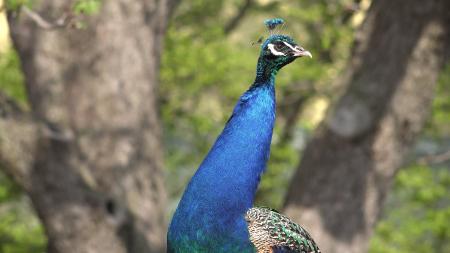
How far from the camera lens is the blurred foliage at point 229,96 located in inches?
432

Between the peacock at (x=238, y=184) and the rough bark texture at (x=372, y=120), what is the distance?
11.5ft

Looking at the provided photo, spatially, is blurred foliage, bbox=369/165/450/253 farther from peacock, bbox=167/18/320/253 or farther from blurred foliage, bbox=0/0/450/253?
peacock, bbox=167/18/320/253

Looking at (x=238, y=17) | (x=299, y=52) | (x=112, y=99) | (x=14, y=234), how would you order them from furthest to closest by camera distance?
(x=238, y=17)
(x=14, y=234)
(x=112, y=99)
(x=299, y=52)

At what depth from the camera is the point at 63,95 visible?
7094 mm

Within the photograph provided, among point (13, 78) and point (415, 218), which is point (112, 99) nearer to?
point (13, 78)

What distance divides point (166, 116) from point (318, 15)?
2.84 m

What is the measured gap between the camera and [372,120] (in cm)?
718

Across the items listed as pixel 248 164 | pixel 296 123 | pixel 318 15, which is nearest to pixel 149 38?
pixel 248 164

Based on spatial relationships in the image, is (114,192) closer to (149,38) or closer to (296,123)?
(149,38)

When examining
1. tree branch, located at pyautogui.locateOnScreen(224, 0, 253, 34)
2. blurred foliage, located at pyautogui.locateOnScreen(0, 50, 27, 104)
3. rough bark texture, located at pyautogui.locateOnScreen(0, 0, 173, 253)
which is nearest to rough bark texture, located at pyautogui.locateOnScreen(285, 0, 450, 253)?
rough bark texture, located at pyautogui.locateOnScreen(0, 0, 173, 253)

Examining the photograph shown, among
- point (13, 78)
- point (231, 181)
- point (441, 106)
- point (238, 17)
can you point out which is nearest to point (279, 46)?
point (231, 181)

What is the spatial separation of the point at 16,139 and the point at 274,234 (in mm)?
2758

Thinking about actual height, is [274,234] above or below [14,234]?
above

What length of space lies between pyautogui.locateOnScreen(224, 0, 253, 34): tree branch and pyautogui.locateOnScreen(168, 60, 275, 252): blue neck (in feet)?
36.0
